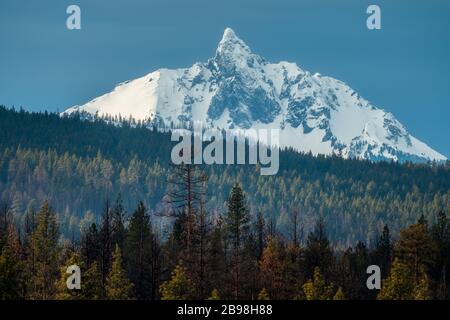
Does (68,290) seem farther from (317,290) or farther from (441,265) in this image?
(441,265)

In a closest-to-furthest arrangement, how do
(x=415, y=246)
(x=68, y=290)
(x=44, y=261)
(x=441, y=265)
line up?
(x=68, y=290) → (x=44, y=261) → (x=415, y=246) → (x=441, y=265)

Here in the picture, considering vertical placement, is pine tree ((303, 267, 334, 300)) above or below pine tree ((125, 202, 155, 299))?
below

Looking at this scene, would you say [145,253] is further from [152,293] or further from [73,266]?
[73,266]

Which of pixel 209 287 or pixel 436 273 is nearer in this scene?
pixel 209 287

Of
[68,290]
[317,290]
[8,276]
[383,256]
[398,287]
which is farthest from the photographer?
[383,256]

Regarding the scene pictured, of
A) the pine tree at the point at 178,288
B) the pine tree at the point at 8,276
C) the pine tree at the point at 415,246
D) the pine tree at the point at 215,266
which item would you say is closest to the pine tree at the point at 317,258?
the pine tree at the point at 415,246

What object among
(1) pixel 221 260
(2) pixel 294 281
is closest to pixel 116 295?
(1) pixel 221 260

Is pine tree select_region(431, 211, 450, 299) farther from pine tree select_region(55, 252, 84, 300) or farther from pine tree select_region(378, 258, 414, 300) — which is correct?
pine tree select_region(55, 252, 84, 300)

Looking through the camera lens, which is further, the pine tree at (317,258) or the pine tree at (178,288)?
the pine tree at (317,258)

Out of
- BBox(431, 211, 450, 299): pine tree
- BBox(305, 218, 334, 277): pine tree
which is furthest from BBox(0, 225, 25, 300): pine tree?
BBox(431, 211, 450, 299): pine tree

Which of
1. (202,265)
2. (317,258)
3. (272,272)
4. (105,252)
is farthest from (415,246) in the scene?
(202,265)

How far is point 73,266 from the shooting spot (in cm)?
7156

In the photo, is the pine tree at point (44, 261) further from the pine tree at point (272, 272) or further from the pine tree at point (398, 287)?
the pine tree at point (398, 287)
